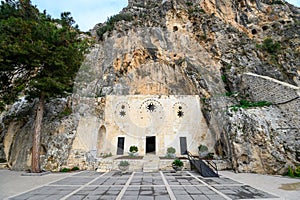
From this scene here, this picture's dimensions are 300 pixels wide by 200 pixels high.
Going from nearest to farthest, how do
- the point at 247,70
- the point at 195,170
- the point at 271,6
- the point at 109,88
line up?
the point at 195,170 → the point at 247,70 → the point at 109,88 → the point at 271,6

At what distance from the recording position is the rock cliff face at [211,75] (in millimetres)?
9117

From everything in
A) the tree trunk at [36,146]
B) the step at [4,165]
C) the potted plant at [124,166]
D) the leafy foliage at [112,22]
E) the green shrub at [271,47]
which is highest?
the leafy foliage at [112,22]

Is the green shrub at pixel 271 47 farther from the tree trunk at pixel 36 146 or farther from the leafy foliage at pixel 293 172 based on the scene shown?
the tree trunk at pixel 36 146

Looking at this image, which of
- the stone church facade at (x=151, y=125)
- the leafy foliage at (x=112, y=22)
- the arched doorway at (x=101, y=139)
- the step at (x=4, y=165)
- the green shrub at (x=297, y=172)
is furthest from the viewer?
the leafy foliage at (x=112, y=22)

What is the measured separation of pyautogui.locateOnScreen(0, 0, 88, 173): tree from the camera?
811 cm

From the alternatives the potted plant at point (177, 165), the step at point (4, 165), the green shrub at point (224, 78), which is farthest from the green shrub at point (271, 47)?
the step at point (4, 165)

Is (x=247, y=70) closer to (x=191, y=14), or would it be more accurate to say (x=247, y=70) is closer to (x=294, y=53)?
(x=294, y=53)

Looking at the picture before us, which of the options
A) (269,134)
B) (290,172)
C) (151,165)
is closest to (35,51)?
(151,165)

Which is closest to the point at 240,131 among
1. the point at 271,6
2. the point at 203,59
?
the point at 203,59

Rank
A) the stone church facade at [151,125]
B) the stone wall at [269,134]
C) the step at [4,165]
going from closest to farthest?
the stone wall at [269,134], the step at [4,165], the stone church facade at [151,125]

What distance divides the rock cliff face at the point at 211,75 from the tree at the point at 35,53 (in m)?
1.82

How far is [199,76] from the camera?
1602cm

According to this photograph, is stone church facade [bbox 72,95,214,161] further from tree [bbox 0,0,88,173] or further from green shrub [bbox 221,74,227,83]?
tree [bbox 0,0,88,173]

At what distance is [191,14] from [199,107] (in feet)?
37.1
